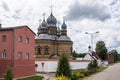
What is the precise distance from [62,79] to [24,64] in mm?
25529

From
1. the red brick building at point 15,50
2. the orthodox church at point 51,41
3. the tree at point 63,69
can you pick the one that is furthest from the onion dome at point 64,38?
the tree at point 63,69

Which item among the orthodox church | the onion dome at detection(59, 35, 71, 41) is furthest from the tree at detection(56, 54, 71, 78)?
the onion dome at detection(59, 35, 71, 41)

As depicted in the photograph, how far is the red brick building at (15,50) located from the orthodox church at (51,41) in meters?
26.1

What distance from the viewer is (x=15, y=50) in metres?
47.0

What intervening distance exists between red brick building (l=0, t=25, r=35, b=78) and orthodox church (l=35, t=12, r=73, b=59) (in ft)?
85.5

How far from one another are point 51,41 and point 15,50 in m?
33.5

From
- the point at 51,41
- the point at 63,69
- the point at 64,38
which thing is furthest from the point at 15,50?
the point at 64,38

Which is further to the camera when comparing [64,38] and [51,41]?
[64,38]

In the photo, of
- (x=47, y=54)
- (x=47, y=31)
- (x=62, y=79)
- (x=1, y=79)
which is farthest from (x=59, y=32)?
(x=62, y=79)

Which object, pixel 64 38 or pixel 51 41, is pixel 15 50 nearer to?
pixel 51 41

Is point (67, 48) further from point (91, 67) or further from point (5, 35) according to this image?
point (5, 35)

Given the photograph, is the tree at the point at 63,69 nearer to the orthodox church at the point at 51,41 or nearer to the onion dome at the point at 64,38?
the orthodox church at the point at 51,41

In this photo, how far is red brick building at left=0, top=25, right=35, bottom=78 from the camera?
46719 mm

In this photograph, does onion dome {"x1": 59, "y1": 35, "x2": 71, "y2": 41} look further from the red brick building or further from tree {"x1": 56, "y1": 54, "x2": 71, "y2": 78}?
tree {"x1": 56, "y1": 54, "x2": 71, "y2": 78}
